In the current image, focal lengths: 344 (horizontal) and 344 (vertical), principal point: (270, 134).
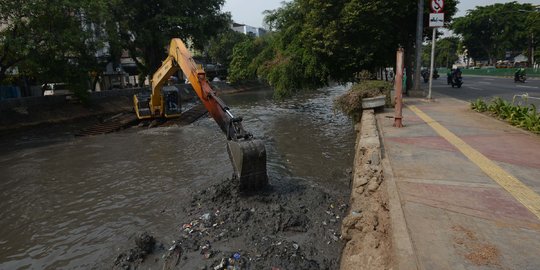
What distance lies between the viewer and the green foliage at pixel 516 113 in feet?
25.0

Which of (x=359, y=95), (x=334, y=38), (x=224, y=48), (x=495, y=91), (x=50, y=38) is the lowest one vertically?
(x=495, y=91)

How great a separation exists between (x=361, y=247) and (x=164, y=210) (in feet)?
14.8

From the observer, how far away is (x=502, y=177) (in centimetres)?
482

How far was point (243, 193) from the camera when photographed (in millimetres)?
6961

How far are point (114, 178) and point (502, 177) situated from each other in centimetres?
886

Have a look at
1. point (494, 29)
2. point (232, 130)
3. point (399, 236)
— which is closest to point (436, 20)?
point (232, 130)

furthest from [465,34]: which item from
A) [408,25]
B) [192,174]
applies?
[192,174]

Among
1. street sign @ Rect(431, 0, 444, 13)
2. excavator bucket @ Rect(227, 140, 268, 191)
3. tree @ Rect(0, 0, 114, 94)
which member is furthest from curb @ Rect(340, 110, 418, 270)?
tree @ Rect(0, 0, 114, 94)

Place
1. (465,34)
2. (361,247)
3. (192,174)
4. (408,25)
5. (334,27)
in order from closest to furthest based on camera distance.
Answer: (361,247)
(192,174)
(334,27)
(408,25)
(465,34)

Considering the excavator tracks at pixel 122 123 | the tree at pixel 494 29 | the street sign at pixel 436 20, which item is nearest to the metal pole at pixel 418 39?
the street sign at pixel 436 20

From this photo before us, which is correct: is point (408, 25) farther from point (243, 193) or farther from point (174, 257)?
point (174, 257)

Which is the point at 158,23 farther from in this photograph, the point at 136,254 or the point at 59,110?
the point at 136,254

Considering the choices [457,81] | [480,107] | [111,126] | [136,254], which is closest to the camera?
[136,254]

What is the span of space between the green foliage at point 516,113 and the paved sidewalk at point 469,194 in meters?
0.29
